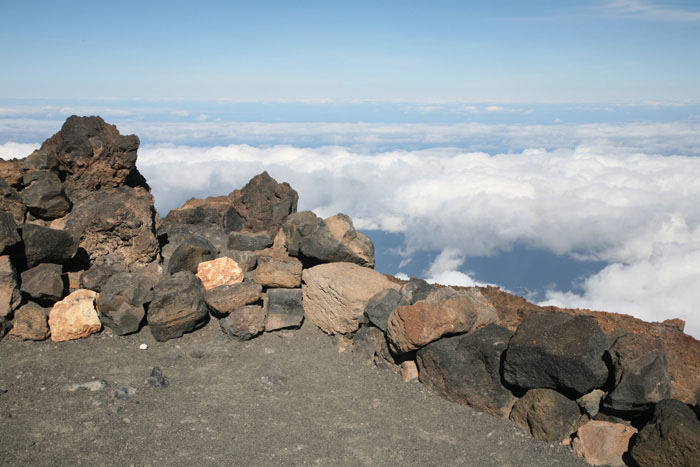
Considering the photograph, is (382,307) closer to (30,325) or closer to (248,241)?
(248,241)

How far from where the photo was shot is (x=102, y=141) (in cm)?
1095

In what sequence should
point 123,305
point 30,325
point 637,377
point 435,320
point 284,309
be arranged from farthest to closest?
1. point 284,309
2. point 123,305
3. point 30,325
4. point 435,320
5. point 637,377

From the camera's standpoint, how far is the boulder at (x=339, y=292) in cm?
891

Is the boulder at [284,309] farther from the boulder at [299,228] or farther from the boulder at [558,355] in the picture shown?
the boulder at [558,355]

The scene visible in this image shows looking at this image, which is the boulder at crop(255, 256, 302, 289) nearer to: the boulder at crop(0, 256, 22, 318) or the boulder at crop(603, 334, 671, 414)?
the boulder at crop(0, 256, 22, 318)

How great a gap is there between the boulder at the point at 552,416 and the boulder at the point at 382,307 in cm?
266

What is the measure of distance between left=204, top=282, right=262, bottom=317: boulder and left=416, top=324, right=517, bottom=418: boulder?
334 cm

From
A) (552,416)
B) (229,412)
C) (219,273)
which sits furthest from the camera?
(219,273)

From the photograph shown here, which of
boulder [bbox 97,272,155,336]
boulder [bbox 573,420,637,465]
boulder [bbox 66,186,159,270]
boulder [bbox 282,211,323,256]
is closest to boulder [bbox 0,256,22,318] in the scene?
boulder [bbox 97,272,155,336]

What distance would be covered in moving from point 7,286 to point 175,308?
273cm

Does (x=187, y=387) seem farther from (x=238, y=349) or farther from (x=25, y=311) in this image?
(x=25, y=311)

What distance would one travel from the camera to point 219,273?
10016 millimetres

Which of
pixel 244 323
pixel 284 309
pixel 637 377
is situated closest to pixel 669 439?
pixel 637 377

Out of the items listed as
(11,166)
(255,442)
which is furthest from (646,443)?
(11,166)
